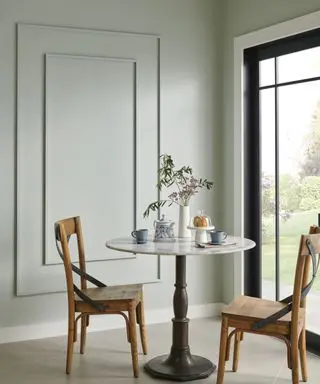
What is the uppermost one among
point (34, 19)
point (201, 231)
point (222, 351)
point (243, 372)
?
point (34, 19)

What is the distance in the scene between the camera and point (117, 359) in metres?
3.66

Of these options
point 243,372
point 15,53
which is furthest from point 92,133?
point 243,372

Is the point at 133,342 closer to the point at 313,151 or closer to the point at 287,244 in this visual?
the point at 287,244

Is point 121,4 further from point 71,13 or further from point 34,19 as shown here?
point 34,19

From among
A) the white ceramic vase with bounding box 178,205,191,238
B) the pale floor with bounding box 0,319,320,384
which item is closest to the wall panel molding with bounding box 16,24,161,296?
the pale floor with bounding box 0,319,320,384

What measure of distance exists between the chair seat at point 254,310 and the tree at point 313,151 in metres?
1.07

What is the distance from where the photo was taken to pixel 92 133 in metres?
4.22

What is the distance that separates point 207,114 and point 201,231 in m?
1.53

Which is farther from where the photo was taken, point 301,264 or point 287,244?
point 287,244

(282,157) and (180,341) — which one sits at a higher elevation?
(282,157)

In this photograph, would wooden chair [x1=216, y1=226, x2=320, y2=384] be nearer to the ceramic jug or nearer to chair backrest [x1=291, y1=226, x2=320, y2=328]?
chair backrest [x1=291, y1=226, x2=320, y2=328]

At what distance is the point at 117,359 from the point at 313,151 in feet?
6.14

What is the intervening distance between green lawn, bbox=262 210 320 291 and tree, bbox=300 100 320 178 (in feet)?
0.90

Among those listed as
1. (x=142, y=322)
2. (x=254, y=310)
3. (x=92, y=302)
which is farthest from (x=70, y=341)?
(x=254, y=310)
